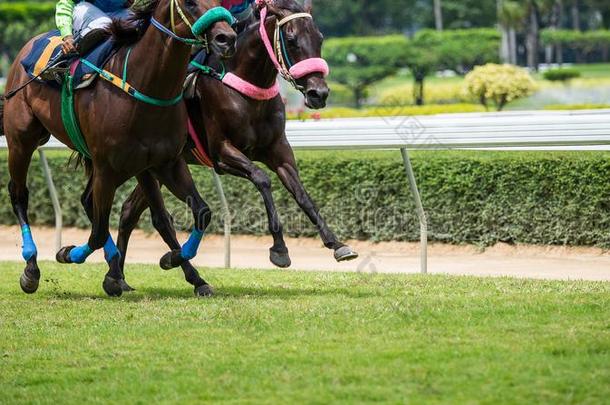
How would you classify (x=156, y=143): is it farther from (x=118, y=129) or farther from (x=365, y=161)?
(x=365, y=161)

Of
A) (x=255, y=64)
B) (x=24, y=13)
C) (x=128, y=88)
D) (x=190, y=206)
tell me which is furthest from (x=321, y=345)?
(x=24, y=13)

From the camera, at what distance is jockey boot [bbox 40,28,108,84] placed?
7.96 m

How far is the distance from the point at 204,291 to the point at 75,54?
1.75m

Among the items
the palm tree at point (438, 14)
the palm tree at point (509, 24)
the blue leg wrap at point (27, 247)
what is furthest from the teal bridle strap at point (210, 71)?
the palm tree at point (438, 14)

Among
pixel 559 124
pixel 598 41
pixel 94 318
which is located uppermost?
pixel 559 124

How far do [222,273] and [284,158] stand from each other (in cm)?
181

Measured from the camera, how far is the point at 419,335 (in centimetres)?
603

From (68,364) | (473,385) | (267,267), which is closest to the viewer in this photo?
(473,385)

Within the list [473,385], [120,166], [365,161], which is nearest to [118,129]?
[120,166]

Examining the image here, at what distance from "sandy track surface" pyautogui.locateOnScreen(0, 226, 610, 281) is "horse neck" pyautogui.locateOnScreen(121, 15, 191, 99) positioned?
9.88 feet

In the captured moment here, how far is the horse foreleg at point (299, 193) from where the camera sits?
7605mm

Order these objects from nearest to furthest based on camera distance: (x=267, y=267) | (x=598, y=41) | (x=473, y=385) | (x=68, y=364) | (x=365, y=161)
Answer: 1. (x=473, y=385)
2. (x=68, y=364)
3. (x=267, y=267)
4. (x=365, y=161)
5. (x=598, y=41)

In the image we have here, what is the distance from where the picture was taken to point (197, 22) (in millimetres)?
7129

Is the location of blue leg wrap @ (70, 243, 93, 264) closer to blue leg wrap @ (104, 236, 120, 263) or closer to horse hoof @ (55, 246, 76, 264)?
horse hoof @ (55, 246, 76, 264)
